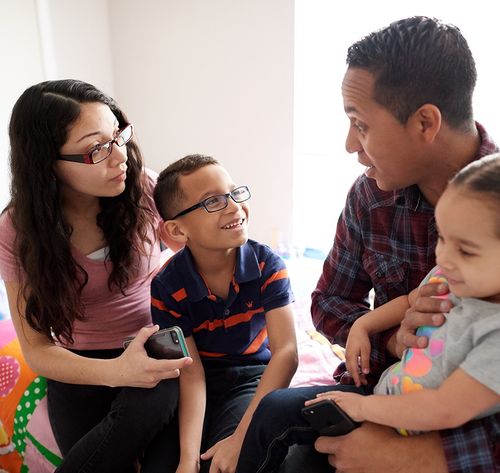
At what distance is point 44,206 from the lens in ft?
4.59

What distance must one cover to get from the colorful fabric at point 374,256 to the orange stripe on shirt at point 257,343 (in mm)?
160

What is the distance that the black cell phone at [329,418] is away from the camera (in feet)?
3.23

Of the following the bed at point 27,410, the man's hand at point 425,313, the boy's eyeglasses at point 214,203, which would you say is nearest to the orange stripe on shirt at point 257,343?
the bed at point 27,410

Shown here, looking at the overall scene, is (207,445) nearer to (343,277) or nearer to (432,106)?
(343,277)

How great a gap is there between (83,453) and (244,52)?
2346 millimetres

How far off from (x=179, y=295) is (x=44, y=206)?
0.45 m

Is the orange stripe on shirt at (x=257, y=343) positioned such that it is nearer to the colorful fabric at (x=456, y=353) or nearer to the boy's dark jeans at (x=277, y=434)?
the boy's dark jeans at (x=277, y=434)

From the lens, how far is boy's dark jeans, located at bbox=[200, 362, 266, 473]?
131 centimetres

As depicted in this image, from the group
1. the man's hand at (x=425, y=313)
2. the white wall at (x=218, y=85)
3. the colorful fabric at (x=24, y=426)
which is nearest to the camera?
the man's hand at (x=425, y=313)

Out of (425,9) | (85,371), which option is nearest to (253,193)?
(425,9)

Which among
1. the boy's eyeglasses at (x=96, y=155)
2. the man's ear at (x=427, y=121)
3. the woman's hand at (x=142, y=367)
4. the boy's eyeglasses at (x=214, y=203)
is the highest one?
the man's ear at (x=427, y=121)

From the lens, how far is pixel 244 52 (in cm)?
292

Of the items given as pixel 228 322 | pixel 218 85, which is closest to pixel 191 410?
pixel 228 322

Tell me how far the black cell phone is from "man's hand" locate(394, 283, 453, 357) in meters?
0.19
